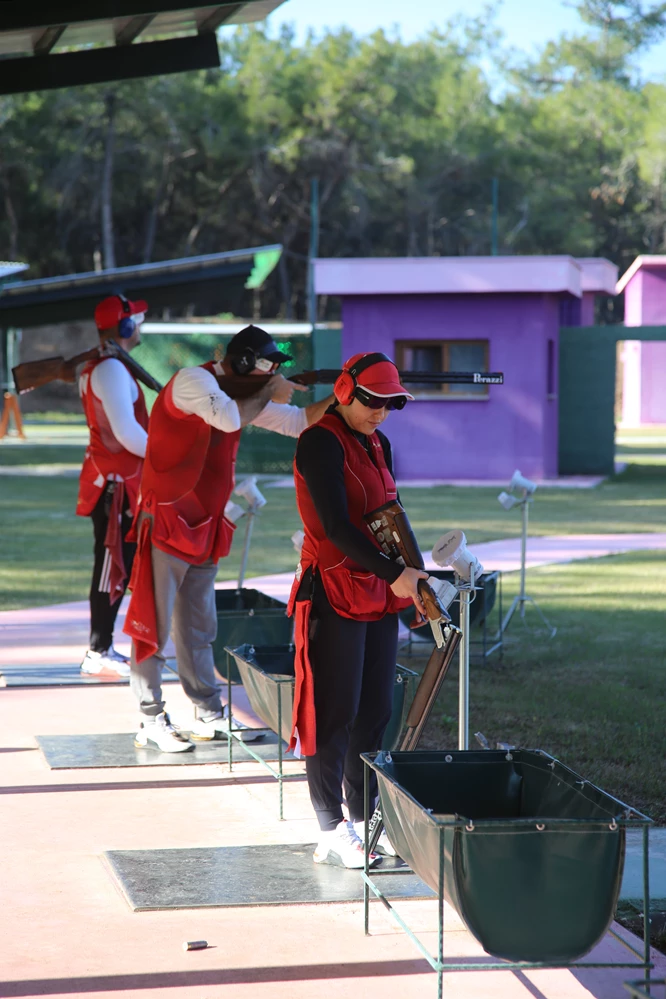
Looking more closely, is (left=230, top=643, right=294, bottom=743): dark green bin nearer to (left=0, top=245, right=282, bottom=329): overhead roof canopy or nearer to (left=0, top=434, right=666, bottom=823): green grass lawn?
(left=0, top=434, right=666, bottom=823): green grass lawn

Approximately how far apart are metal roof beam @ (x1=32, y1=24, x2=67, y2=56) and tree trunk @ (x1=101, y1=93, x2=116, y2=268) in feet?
162

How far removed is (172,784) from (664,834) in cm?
201

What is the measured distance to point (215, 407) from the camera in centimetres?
521

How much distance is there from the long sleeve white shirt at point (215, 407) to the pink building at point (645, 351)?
3930 centimetres

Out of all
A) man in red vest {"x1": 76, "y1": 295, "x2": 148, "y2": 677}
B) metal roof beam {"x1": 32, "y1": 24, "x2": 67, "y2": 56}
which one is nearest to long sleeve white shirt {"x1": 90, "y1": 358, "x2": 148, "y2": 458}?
man in red vest {"x1": 76, "y1": 295, "x2": 148, "y2": 677}

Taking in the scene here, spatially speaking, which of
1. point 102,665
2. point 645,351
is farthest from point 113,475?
point 645,351

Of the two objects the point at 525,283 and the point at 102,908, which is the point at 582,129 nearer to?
the point at 525,283

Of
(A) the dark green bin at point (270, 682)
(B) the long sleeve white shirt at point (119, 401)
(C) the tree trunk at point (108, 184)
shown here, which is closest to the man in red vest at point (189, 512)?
(A) the dark green bin at point (270, 682)

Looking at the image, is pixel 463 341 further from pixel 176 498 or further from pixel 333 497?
pixel 333 497

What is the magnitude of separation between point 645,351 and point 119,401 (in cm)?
3966

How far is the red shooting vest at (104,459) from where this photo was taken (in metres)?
6.96

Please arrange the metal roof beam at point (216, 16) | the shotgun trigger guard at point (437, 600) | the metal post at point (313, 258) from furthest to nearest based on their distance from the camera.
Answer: the metal post at point (313, 258), the metal roof beam at point (216, 16), the shotgun trigger guard at point (437, 600)

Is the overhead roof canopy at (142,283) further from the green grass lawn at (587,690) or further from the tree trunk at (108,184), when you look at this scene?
the tree trunk at (108,184)

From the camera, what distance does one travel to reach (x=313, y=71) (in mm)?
58344
